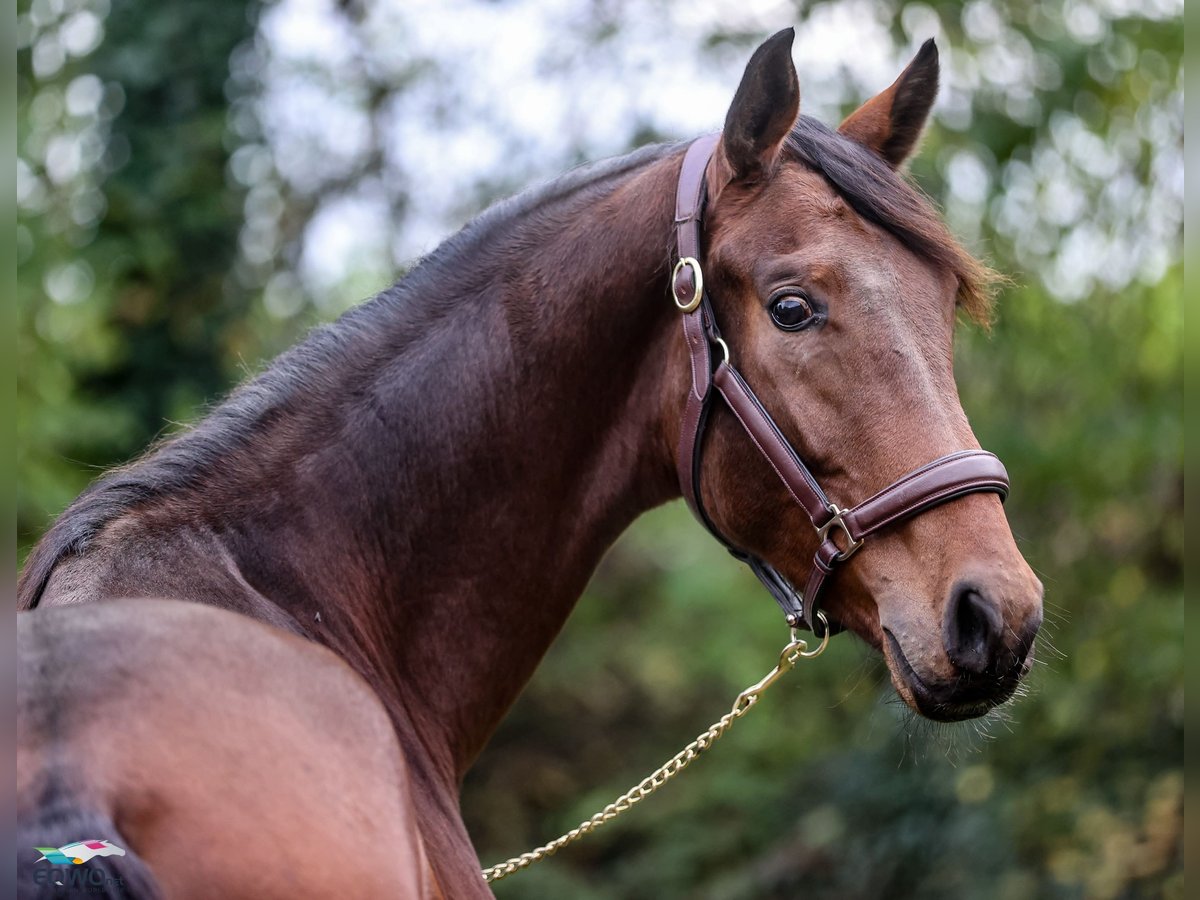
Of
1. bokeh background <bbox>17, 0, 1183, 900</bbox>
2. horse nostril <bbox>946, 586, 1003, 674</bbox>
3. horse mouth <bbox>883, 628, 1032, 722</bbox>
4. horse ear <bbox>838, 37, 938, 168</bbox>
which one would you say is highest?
horse ear <bbox>838, 37, 938, 168</bbox>

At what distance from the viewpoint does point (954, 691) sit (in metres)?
2.38

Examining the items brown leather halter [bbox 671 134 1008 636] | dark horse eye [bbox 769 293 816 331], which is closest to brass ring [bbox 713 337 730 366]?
brown leather halter [bbox 671 134 1008 636]

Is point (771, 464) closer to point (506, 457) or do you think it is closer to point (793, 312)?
point (793, 312)

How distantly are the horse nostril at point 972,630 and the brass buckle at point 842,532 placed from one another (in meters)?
0.29

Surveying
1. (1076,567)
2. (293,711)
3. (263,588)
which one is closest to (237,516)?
(263,588)

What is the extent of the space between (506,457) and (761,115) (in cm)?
103

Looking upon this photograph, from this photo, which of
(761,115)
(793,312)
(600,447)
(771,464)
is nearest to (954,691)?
(771,464)

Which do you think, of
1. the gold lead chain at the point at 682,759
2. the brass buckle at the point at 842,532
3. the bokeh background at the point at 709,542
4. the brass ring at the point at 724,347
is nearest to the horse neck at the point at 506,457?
the brass ring at the point at 724,347

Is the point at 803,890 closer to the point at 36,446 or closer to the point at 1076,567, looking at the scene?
the point at 1076,567

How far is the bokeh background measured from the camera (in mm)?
8344

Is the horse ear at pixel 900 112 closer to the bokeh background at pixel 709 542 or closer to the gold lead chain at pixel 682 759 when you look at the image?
the gold lead chain at pixel 682 759

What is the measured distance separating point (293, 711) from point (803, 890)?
28.3ft

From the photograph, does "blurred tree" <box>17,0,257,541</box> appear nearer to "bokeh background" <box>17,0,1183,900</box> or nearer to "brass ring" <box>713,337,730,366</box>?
"bokeh background" <box>17,0,1183,900</box>

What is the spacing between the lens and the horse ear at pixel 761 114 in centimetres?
268
